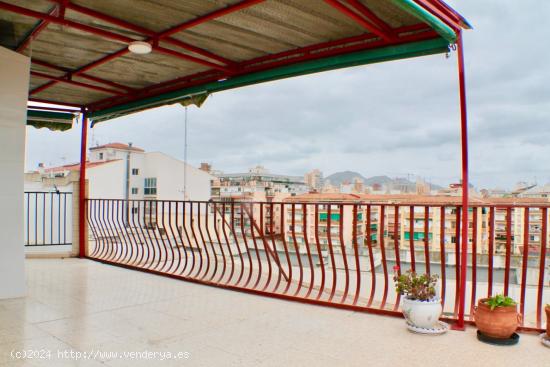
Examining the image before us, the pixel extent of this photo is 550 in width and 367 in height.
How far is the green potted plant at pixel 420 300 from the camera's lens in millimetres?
3031

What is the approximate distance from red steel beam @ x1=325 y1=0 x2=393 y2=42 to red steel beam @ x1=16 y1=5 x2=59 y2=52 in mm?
2372

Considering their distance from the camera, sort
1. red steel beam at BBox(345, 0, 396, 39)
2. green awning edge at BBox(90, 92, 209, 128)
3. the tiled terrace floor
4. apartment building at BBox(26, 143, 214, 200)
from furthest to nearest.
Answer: apartment building at BBox(26, 143, 214, 200) → green awning edge at BBox(90, 92, 209, 128) → red steel beam at BBox(345, 0, 396, 39) → the tiled terrace floor

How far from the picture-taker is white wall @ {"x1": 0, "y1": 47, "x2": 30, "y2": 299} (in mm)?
3986

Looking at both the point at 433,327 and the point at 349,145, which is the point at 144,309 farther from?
the point at 349,145


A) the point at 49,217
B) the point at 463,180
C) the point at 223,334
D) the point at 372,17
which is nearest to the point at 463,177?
the point at 463,180

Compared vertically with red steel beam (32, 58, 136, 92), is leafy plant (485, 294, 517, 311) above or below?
below

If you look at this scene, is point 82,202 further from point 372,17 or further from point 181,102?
point 372,17

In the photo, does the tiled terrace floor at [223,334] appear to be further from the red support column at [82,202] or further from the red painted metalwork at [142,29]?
the red support column at [82,202]

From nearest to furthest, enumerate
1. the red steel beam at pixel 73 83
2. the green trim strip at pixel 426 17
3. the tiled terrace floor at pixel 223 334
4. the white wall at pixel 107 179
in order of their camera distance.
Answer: the green trim strip at pixel 426 17 → the tiled terrace floor at pixel 223 334 → the red steel beam at pixel 73 83 → the white wall at pixel 107 179

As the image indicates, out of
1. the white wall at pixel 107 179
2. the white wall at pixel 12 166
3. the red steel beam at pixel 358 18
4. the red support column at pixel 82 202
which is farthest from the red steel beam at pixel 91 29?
the white wall at pixel 107 179

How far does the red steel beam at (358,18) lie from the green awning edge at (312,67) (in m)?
0.19

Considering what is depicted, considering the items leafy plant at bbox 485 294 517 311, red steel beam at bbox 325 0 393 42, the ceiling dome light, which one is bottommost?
leafy plant at bbox 485 294 517 311

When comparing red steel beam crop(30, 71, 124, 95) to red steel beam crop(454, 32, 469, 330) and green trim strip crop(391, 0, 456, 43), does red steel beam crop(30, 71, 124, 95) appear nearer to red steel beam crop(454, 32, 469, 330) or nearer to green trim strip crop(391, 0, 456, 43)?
green trim strip crop(391, 0, 456, 43)

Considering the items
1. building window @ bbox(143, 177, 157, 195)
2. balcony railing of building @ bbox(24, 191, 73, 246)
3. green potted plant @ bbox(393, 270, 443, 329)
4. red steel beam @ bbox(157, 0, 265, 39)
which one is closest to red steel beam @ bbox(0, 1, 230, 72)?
red steel beam @ bbox(157, 0, 265, 39)
